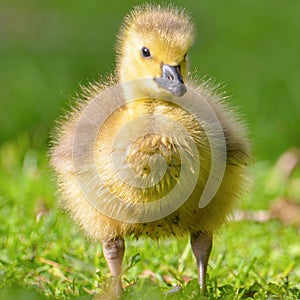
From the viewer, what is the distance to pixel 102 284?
11.8 ft

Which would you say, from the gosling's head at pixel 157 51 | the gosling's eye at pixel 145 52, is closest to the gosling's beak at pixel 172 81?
the gosling's head at pixel 157 51

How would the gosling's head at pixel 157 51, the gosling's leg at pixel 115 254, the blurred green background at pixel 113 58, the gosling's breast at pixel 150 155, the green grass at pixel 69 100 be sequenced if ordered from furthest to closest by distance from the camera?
the blurred green background at pixel 113 58 → the green grass at pixel 69 100 → the gosling's leg at pixel 115 254 → the gosling's head at pixel 157 51 → the gosling's breast at pixel 150 155

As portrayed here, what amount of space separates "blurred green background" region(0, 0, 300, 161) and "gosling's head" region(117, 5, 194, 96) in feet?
2.46

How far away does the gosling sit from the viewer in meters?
3.31

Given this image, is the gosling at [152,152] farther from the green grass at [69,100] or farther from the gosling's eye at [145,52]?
the green grass at [69,100]

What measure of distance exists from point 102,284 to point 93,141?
0.56 meters

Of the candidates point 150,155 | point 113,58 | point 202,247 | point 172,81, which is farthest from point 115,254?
point 113,58

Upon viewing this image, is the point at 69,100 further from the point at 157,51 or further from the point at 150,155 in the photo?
the point at 150,155

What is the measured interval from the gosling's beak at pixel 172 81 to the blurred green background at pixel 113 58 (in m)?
0.90

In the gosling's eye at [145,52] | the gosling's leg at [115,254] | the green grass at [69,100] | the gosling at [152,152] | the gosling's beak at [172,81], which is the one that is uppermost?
the gosling's eye at [145,52]

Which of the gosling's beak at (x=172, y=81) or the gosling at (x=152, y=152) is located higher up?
the gosling's beak at (x=172, y=81)

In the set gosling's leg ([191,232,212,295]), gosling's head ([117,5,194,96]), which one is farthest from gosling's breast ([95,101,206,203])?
gosling's leg ([191,232,212,295])

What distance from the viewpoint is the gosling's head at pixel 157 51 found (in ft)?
11.2

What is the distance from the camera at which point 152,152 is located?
3.30 m
